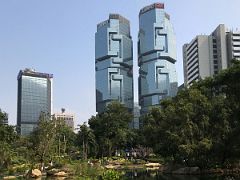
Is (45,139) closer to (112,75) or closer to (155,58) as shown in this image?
(155,58)

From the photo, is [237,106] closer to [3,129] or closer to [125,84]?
[3,129]

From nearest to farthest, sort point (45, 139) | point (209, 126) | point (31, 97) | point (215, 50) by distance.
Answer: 1. point (209, 126)
2. point (45, 139)
3. point (215, 50)
4. point (31, 97)

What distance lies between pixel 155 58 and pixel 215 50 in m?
44.9

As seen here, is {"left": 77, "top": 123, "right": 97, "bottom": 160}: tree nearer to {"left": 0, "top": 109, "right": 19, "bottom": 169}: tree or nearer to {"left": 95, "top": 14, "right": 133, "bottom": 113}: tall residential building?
{"left": 0, "top": 109, "right": 19, "bottom": 169}: tree

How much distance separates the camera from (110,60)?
7667 inches

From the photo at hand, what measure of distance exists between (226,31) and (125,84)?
6265 cm

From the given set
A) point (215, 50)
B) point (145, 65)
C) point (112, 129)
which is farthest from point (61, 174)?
point (145, 65)

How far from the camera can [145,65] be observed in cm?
19188

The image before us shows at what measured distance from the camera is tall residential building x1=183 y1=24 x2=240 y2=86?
14450 centimetres

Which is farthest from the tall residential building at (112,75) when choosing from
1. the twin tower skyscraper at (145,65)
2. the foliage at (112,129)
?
the foliage at (112,129)

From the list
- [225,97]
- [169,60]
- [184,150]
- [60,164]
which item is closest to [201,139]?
[184,150]

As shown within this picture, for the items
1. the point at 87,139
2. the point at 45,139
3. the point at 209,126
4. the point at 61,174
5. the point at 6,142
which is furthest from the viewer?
the point at 87,139

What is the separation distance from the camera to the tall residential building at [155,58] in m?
186

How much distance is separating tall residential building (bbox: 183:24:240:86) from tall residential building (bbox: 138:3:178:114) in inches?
1287
